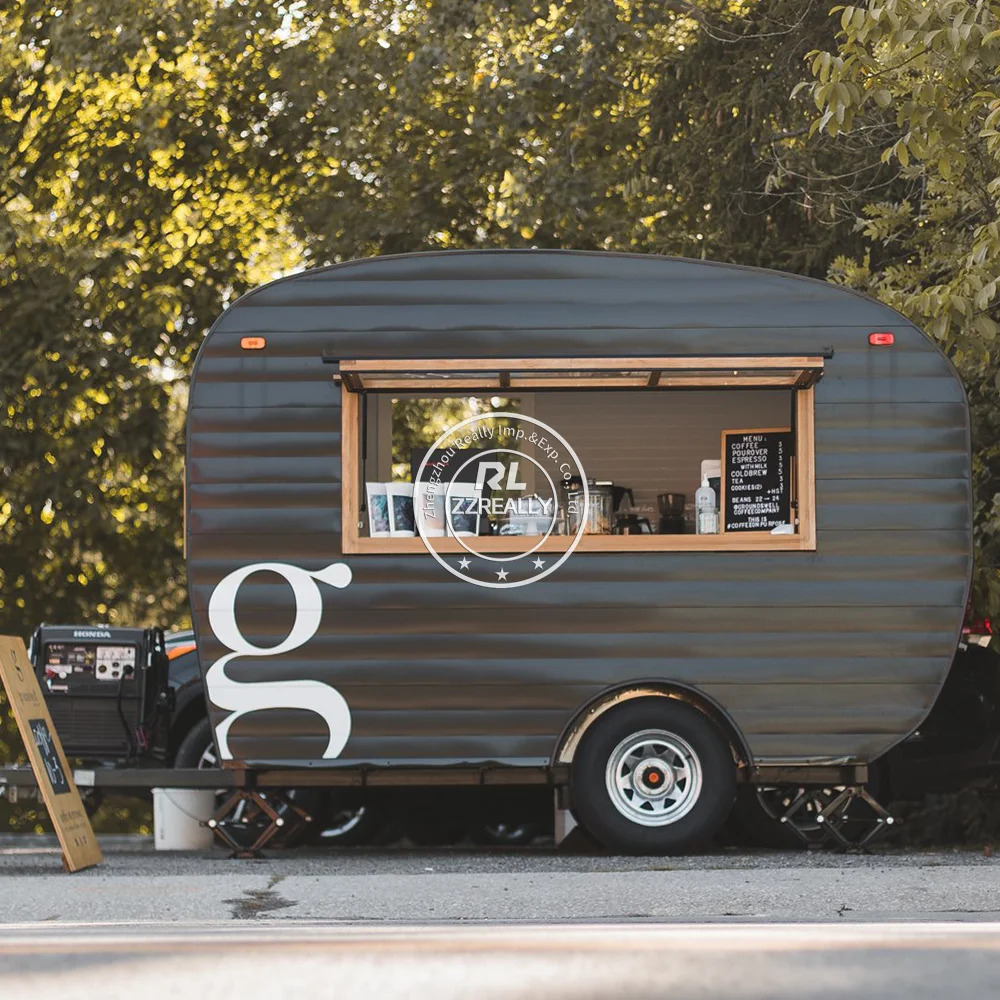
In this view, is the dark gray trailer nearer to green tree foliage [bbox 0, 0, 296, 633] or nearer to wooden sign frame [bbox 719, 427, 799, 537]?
wooden sign frame [bbox 719, 427, 799, 537]

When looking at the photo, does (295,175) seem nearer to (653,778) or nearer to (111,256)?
(111,256)

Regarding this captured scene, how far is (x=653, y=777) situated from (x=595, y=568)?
3.74 ft

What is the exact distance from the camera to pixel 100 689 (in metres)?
9.69

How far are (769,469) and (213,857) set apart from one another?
13.1ft

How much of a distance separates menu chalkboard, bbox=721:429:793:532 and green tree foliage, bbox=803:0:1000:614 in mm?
1053

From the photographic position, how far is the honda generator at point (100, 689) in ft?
31.7

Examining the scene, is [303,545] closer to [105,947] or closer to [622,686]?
[622,686]

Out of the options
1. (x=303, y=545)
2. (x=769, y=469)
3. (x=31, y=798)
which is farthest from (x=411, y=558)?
(x=31, y=798)

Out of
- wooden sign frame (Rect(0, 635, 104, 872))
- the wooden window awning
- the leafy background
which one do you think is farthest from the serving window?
the leafy background

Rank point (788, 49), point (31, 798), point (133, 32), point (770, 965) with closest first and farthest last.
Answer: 1. point (770, 965)
2. point (31, 798)
3. point (788, 49)
4. point (133, 32)

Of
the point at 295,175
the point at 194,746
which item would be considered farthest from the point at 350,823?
the point at 295,175

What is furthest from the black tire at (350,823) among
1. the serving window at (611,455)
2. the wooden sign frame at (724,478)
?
the wooden sign frame at (724,478)

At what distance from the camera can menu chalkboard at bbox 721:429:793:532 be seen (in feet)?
29.5

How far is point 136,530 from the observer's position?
1706 cm
